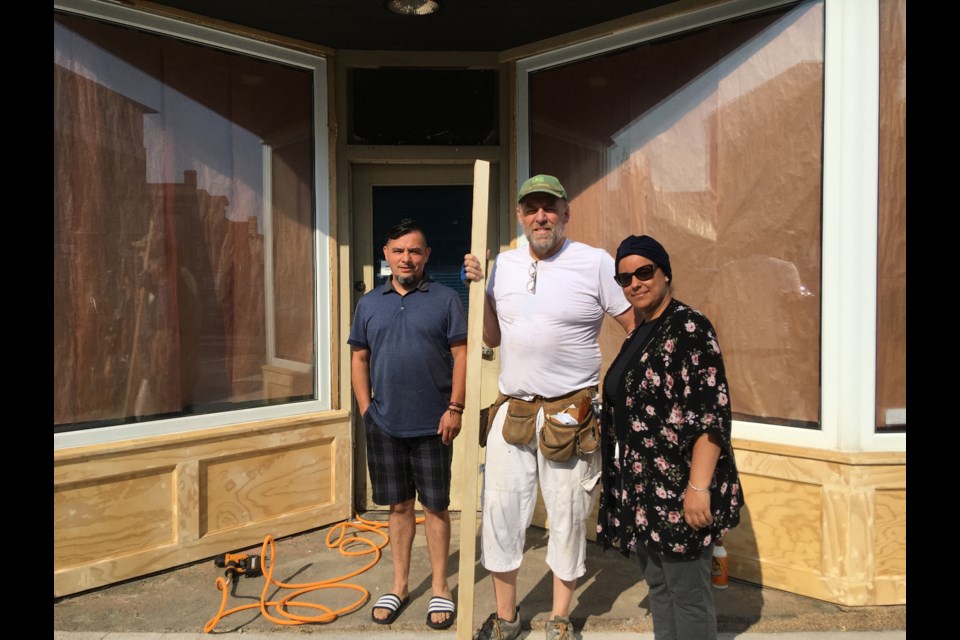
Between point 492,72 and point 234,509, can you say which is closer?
point 234,509

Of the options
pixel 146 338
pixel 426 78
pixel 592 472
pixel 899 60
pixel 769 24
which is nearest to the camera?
pixel 592 472

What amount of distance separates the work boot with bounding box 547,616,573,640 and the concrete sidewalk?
0.13 m

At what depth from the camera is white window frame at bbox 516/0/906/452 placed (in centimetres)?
282

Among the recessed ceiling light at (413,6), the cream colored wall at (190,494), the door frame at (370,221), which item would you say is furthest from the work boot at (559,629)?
the recessed ceiling light at (413,6)

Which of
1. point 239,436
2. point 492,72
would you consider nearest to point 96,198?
point 239,436

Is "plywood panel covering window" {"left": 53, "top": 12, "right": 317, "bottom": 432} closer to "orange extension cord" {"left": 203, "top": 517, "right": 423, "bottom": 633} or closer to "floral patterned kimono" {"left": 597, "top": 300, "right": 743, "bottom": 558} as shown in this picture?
"orange extension cord" {"left": 203, "top": 517, "right": 423, "bottom": 633}

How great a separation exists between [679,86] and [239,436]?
2.99 meters

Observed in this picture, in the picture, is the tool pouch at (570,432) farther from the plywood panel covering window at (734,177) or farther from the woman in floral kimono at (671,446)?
the plywood panel covering window at (734,177)

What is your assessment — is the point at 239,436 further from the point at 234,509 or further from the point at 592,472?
the point at 592,472

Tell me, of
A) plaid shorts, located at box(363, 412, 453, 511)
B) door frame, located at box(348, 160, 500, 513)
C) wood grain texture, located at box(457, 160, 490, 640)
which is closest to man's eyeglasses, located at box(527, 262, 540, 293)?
wood grain texture, located at box(457, 160, 490, 640)

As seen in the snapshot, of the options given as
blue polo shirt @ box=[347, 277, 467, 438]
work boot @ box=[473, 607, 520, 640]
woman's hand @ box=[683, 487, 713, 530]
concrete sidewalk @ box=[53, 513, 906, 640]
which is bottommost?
concrete sidewalk @ box=[53, 513, 906, 640]

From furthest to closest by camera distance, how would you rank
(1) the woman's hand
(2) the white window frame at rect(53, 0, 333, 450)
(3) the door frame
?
(3) the door frame, (2) the white window frame at rect(53, 0, 333, 450), (1) the woman's hand

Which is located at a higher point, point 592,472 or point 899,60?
point 899,60

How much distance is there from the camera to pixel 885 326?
2.87 metres
